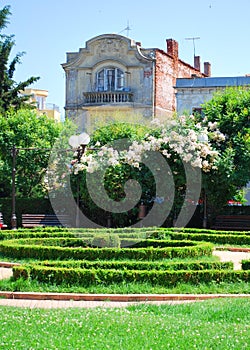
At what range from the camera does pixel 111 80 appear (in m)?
37.9

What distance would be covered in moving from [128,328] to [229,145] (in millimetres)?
19298

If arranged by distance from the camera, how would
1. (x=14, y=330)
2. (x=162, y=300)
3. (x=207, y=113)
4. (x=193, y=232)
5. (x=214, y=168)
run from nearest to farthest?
(x=14, y=330)
(x=162, y=300)
(x=193, y=232)
(x=214, y=168)
(x=207, y=113)

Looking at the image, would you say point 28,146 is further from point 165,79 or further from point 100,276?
point 100,276

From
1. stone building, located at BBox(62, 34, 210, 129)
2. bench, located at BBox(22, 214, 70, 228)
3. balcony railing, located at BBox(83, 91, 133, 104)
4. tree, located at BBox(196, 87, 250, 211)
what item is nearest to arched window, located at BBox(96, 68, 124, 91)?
stone building, located at BBox(62, 34, 210, 129)

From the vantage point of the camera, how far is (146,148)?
2566 centimetres

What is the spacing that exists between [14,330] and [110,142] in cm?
2093

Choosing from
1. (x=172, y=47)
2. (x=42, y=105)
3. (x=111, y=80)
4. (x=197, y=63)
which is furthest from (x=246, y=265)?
(x=42, y=105)

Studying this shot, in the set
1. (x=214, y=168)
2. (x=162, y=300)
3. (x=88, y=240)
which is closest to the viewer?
(x=162, y=300)

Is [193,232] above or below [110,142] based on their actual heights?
below

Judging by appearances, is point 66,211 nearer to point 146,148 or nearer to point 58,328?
point 146,148

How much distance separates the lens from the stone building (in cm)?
3706

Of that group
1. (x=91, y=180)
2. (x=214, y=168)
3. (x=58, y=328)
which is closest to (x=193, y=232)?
(x=214, y=168)

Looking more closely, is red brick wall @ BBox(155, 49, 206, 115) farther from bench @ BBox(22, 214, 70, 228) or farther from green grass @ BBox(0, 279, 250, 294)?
green grass @ BBox(0, 279, 250, 294)

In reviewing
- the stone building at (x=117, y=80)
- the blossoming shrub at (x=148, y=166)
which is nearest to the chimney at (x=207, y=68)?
the stone building at (x=117, y=80)
